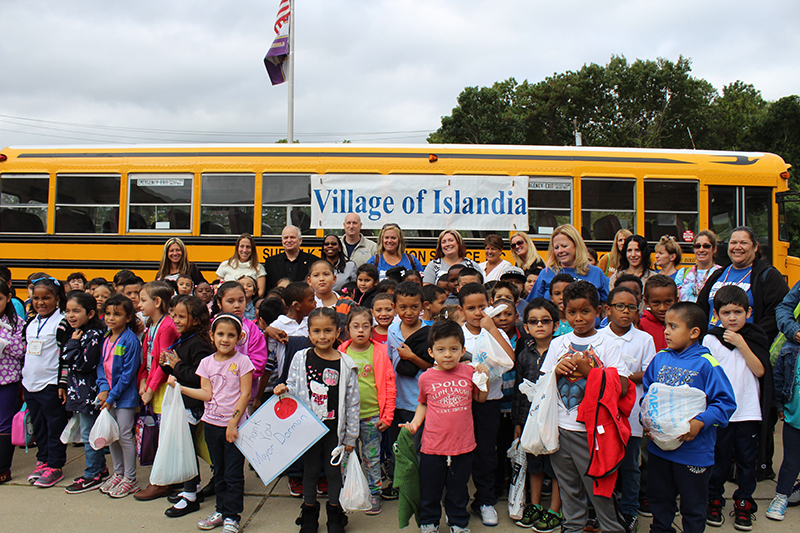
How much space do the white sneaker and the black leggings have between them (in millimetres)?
909

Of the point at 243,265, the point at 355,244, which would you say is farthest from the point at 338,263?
the point at 243,265

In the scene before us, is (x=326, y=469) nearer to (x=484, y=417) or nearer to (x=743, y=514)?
(x=484, y=417)

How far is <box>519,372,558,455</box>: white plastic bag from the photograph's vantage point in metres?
2.76

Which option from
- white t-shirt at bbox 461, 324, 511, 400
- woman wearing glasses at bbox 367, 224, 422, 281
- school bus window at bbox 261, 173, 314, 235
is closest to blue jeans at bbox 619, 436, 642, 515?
white t-shirt at bbox 461, 324, 511, 400

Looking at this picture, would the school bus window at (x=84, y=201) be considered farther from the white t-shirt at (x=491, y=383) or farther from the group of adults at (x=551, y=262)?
the white t-shirt at (x=491, y=383)

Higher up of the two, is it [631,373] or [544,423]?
[631,373]

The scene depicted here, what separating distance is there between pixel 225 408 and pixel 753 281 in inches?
149

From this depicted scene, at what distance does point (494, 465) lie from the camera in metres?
3.17

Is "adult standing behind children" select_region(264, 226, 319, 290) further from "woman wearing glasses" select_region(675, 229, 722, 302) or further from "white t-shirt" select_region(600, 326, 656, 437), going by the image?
"woman wearing glasses" select_region(675, 229, 722, 302)

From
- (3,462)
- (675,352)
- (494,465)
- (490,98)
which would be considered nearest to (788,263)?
(675,352)

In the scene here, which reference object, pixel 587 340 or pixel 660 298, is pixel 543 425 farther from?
pixel 660 298

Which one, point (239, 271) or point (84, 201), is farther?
point (84, 201)

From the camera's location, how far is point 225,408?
10.3ft

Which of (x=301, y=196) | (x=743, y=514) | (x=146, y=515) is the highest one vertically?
(x=301, y=196)
